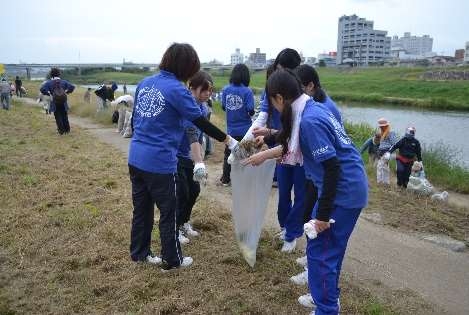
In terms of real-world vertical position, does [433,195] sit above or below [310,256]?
below

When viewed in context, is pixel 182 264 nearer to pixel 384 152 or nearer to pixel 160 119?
pixel 160 119

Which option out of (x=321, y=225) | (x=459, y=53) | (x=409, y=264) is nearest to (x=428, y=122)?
(x=409, y=264)

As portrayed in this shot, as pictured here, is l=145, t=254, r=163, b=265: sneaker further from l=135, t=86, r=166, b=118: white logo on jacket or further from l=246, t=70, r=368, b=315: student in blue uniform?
l=246, t=70, r=368, b=315: student in blue uniform

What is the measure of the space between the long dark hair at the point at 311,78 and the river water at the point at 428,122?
442 inches

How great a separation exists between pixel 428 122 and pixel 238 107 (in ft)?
63.2

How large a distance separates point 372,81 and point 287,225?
45549mm

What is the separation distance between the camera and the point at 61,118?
10.9 m

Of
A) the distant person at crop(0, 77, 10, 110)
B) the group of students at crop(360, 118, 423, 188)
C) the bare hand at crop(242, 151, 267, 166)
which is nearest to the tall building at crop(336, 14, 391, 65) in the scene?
the distant person at crop(0, 77, 10, 110)

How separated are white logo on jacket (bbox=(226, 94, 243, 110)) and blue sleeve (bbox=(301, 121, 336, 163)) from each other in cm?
352

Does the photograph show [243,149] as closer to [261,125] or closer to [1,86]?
[261,125]

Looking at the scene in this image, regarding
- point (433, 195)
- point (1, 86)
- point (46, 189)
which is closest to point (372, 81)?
point (1, 86)

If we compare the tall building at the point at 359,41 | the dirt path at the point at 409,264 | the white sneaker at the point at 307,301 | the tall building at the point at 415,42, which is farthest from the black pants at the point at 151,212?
the tall building at the point at 415,42

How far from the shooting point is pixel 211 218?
4844 mm

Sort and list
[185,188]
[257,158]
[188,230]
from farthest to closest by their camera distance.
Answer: [188,230]
[185,188]
[257,158]
